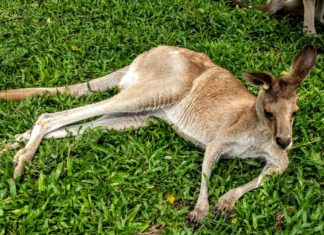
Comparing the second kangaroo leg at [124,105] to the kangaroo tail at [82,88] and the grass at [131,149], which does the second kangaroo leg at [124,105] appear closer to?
the grass at [131,149]

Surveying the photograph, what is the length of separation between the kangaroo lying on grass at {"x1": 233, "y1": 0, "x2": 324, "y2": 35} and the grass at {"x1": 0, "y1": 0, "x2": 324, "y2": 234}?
0.22m

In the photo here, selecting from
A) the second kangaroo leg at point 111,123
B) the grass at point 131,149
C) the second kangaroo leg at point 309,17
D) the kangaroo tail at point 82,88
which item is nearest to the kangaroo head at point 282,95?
the grass at point 131,149

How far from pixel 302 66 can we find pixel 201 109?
3.53ft

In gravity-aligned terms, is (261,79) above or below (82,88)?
above

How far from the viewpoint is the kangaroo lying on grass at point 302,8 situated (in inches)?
271

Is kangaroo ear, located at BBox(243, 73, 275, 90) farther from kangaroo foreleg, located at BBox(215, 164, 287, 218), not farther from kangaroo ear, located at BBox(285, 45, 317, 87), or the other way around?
kangaroo foreleg, located at BBox(215, 164, 287, 218)

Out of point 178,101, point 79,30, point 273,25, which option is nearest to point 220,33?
point 273,25

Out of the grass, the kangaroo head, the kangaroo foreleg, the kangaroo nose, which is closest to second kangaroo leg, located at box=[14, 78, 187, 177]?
the grass

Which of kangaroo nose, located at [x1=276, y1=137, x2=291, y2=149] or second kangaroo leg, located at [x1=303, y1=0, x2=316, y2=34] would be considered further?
second kangaroo leg, located at [x1=303, y1=0, x2=316, y2=34]

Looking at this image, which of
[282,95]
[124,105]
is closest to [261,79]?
[282,95]

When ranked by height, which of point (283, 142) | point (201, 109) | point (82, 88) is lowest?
point (82, 88)

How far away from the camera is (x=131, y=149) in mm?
4512

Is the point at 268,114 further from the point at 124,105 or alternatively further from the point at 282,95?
the point at 124,105

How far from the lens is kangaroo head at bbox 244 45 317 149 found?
12.6ft
